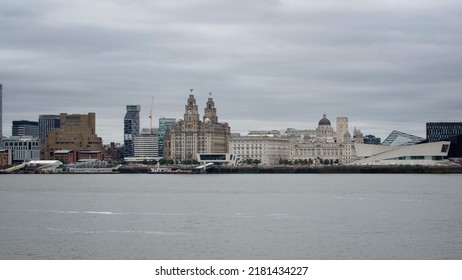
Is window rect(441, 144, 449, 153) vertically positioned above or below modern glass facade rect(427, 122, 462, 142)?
below

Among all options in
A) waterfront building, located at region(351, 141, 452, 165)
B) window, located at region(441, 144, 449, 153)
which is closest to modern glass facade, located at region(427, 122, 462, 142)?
window, located at region(441, 144, 449, 153)

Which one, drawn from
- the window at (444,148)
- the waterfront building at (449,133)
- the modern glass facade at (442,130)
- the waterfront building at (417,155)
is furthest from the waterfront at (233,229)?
the modern glass facade at (442,130)

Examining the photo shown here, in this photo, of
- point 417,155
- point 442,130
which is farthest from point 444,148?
point 442,130

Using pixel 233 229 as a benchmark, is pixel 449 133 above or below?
above

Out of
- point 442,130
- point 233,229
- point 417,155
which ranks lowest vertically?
point 233,229

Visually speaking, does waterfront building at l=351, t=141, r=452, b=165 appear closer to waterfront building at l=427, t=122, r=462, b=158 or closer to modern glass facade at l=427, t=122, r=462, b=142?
waterfront building at l=427, t=122, r=462, b=158

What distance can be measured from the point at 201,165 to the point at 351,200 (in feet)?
436

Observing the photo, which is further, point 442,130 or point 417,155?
point 442,130

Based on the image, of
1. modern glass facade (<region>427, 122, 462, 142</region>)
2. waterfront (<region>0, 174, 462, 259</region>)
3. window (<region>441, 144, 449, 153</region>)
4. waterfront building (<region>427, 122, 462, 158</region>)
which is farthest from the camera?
modern glass facade (<region>427, 122, 462, 142</region>)

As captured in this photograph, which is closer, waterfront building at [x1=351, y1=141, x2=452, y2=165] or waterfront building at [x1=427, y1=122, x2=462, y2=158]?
waterfront building at [x1=351, y1=141, x2=452, y2=165]

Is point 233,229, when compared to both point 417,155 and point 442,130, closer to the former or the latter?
point 417,155

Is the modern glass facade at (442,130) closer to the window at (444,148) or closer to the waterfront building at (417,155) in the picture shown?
the window at (444,148)

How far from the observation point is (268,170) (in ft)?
607
